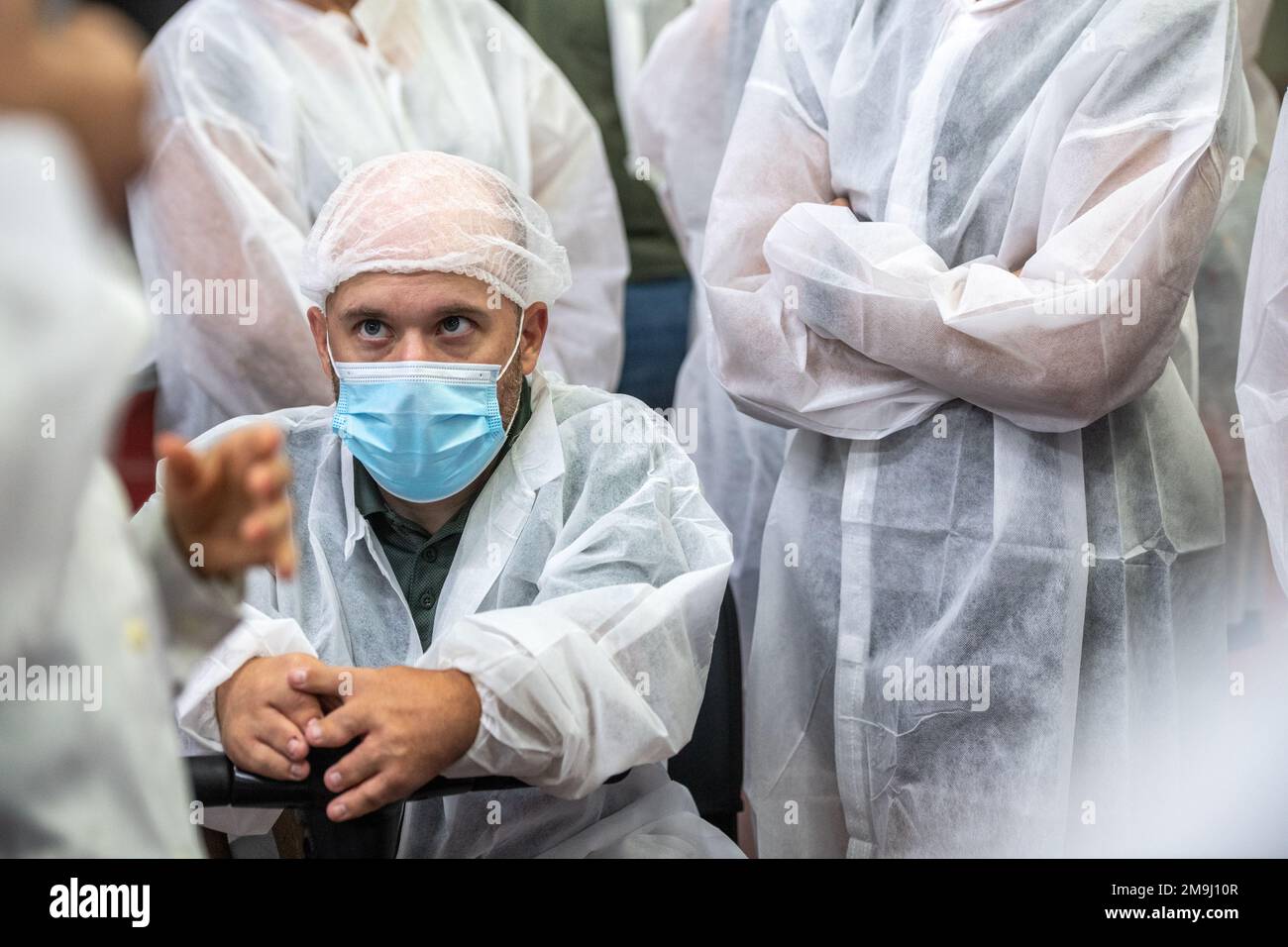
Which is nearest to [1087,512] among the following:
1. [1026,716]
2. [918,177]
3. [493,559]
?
[1026,716]

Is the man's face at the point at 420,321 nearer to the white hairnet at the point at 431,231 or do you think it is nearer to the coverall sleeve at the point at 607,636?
the white hairnet at the point at 431,231

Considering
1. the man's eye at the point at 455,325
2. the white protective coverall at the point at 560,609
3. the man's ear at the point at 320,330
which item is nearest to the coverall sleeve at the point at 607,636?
the white protective coverall at the point at 560,609

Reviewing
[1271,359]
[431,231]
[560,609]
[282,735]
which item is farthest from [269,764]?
[1271,359]

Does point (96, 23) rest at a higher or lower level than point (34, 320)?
higher

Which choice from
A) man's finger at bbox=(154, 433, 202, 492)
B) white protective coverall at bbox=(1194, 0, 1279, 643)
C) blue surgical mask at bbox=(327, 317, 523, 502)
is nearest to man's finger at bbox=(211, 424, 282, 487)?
man's finger at bbox=(154, 433, 202, 492)

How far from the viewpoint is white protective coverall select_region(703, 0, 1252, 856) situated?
1.77 metres

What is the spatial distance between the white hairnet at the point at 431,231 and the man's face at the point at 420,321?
0.05 feet

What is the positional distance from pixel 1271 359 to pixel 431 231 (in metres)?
0.97

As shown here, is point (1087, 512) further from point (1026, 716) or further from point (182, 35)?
point (182, 35)

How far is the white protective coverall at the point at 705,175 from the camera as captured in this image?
101 inches

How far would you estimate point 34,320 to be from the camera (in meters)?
0.87

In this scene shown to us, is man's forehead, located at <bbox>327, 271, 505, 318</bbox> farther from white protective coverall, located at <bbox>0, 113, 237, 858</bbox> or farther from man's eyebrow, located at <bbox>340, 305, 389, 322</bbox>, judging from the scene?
white protective coverall, located at <bbox>0, 113, 237, 858</bbox>
